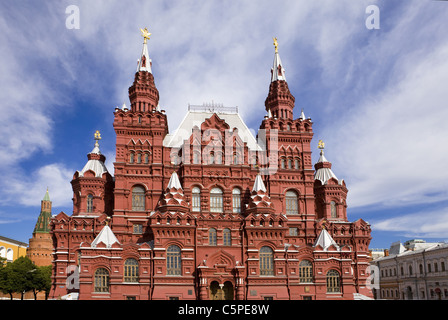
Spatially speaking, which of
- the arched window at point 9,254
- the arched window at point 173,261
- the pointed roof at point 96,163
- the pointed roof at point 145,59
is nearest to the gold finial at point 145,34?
the pointed roof at point 145,59

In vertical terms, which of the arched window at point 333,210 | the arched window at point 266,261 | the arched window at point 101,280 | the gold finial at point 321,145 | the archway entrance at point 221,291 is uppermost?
the gold finial at point 321,145

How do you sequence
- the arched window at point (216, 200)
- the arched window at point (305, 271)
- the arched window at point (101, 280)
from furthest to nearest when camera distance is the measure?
the arched window at point (216, 200), the arched window at point (305, 271), the arched window at point (101, 280)

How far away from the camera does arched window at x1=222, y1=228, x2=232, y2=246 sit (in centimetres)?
4416

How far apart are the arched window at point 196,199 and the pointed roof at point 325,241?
14.2m

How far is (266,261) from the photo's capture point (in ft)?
143

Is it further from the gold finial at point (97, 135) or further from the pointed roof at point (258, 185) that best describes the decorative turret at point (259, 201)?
the gold finial at point (97, 135)

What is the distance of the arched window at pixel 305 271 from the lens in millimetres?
43781

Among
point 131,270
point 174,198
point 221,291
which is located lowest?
point 221,291

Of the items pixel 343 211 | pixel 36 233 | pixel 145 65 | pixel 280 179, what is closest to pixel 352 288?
pixel 343 211

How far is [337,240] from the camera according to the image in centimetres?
4841

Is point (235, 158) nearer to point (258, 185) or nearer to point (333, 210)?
point (258, 185)

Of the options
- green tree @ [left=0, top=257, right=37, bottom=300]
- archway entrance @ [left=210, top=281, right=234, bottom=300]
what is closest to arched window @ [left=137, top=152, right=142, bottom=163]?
archway entrance @ [left=210, top=281, right=234, bottom=300]

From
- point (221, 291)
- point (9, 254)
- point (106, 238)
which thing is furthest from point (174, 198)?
point (9, 254)

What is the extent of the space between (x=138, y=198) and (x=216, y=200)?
9290 mm
